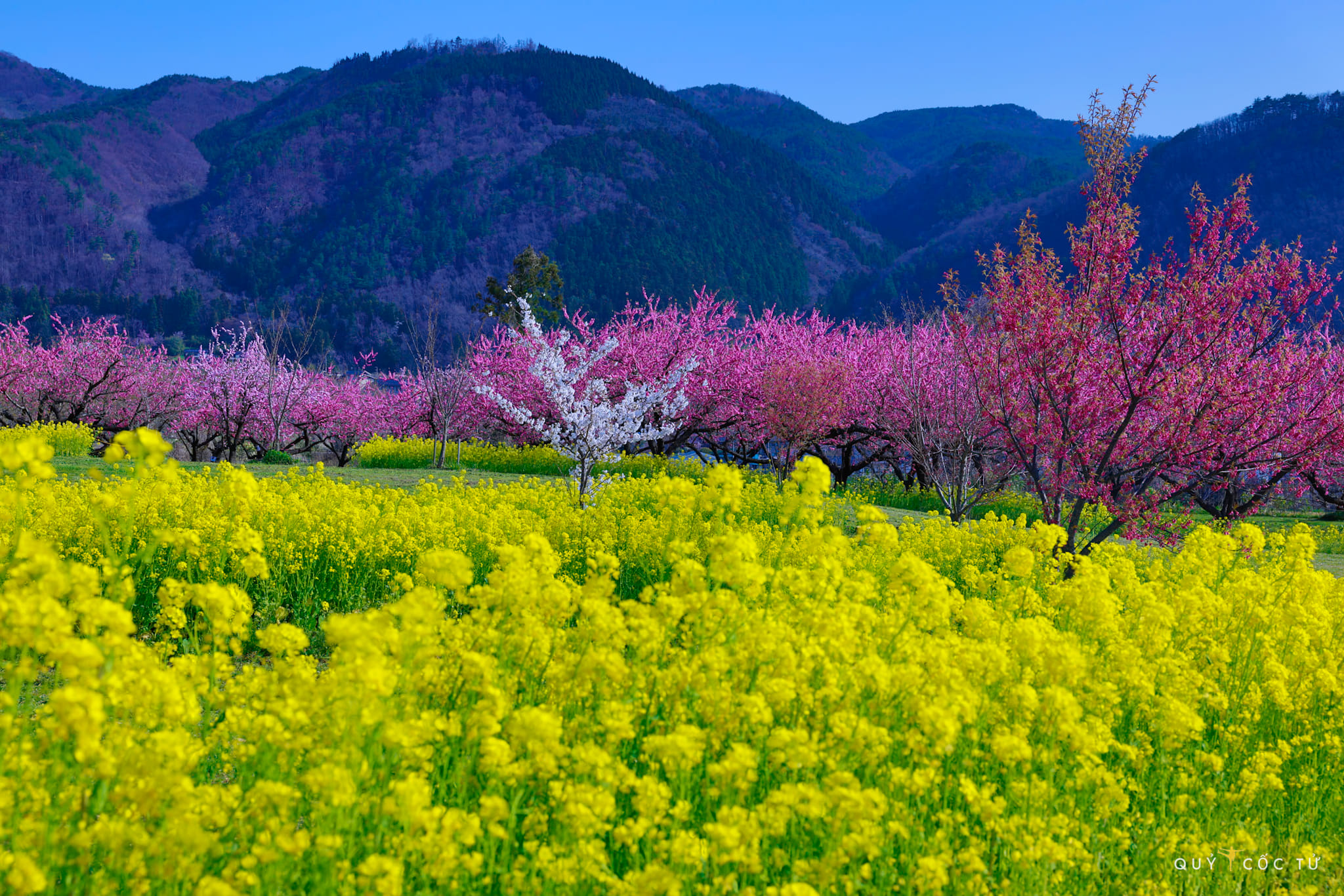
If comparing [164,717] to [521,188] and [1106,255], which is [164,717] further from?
[521,188]

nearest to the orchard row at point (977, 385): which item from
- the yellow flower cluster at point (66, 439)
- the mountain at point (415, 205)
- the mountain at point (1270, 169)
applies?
the yellow flower cluster at point (66, 439)

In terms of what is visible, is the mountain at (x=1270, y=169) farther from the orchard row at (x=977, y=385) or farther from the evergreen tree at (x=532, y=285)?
the orchard row at (x=977, y=385)

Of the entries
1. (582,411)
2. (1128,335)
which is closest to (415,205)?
(582,411)

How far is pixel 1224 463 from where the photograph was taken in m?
7.30

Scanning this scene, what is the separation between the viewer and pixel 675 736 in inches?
99.7

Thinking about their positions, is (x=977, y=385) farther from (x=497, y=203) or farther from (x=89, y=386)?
(x=497, y=203)

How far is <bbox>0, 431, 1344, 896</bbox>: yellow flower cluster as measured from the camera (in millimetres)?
2326

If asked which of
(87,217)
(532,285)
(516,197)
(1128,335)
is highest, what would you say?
(516,197)

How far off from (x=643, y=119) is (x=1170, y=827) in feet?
534

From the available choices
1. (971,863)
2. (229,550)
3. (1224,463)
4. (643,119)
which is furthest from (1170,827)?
(643,119)

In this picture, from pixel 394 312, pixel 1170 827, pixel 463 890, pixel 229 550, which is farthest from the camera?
pixel 394 312

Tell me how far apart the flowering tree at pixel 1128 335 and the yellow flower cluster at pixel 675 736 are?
2.20 metres

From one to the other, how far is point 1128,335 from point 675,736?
7507mm

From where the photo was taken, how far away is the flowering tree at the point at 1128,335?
279 inches
